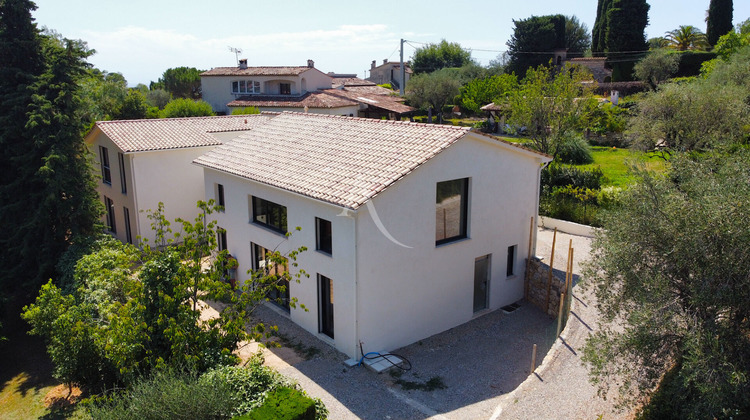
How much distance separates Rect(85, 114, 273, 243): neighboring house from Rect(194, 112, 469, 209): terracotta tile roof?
3827 millimetres

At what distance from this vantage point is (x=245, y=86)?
180 ft

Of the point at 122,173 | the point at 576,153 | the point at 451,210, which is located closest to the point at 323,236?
the point at 451,210

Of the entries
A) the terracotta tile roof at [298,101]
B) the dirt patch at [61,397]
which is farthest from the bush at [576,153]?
the dirt patch at [61,397]

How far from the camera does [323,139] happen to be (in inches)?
751

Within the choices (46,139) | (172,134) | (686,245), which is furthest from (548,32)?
(686,245)

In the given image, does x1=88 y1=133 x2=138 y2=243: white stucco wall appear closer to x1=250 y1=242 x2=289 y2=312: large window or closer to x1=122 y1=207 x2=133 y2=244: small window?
x1=122 y1=207 x2=133 y2=244: small window

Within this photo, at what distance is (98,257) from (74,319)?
13.8ft

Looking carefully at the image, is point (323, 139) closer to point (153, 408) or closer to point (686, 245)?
point (153, 408)

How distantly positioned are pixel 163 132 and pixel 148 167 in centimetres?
251

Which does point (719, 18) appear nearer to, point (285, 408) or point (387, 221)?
point (387, 221)

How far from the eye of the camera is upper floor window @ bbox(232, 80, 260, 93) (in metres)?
54.2

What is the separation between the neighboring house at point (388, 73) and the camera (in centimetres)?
8556

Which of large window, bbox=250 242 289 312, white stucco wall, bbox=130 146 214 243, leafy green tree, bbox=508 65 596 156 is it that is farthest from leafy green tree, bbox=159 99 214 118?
large window, bbox=250 242 289 312

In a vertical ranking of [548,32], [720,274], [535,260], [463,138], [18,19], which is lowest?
[535,260]
